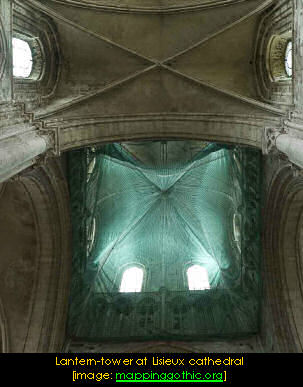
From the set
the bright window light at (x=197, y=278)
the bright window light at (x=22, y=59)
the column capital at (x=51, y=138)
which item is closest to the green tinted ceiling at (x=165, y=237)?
the bright window light at (x=197, y=278)

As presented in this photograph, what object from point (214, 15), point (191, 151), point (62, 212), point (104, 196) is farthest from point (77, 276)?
point (214, 15)

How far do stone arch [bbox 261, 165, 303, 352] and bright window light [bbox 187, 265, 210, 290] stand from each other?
3548 mm

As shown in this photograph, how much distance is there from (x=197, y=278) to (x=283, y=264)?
4.59 m

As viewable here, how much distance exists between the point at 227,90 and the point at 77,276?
6828 millimetres

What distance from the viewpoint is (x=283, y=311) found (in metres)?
11.9

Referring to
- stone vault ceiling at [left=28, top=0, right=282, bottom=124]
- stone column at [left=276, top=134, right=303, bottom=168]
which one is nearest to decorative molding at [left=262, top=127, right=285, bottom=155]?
stone column at [left=276, top=134, right=303, bottom=168]

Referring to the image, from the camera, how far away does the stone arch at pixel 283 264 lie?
37.9 ft

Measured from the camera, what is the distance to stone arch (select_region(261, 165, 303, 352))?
454 inches

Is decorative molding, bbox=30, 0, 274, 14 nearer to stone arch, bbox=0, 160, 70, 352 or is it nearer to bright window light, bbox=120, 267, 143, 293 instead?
stone arch, bbox=0, 160, 70, 352

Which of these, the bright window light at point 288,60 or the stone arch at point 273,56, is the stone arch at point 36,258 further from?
the bright window light at point 288,60

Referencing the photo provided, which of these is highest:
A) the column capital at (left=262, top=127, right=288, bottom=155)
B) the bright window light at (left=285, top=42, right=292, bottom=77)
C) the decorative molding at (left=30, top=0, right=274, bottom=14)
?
the decorative molding at (left=30, top=0, right=274, bottom=14)

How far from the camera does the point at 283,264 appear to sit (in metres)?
12.3

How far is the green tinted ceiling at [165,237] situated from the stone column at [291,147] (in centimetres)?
373

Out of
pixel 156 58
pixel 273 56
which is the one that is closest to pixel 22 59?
pixel 156 58
